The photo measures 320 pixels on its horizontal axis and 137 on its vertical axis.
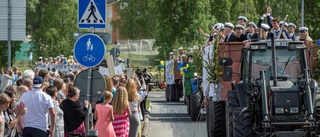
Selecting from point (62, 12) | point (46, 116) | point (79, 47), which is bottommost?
point (46, 116)

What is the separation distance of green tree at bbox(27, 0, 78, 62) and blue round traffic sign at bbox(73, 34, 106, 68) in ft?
173

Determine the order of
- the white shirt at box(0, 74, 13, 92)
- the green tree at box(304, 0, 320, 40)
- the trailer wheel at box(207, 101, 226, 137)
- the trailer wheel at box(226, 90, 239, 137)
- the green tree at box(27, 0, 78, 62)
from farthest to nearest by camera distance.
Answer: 1. the green tree at box(27, 0, 78, 62)
2. the green tree at box(304, 0, 320, 40)
3. the white shirt at box(0, 74, 13, 92)
4. the trailer wheel at box(207, 101, 226, 137)
5. the trailer wheel at box(226, 90, 239, 137)

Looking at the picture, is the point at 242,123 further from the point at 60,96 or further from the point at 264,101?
the point at 60,96

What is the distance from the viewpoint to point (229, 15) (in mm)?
72250

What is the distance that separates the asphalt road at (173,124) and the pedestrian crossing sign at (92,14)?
25.3ft

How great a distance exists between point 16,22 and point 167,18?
41480mm

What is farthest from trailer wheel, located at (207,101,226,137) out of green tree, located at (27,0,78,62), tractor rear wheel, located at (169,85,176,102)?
green tree, located at (27,0,78,62)

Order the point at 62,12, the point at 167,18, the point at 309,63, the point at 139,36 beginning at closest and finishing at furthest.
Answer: the point at 309,63 → the point at 167,18 → the point at 62,12 → the point at 139,36

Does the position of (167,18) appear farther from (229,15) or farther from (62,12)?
(62,12)

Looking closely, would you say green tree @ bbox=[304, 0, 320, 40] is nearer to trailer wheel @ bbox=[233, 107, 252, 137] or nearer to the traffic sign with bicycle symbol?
trailer wheel @ bbox=[233, 107, 252, 137]

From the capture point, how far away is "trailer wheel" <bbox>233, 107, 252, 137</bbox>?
16688mm

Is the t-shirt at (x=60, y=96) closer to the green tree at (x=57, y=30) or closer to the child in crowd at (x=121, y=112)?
the child in crowd at (x=121, y=112)

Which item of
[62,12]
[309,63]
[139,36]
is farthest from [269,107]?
[139,36]

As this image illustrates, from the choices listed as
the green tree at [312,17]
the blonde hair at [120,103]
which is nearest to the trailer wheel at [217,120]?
the blonde hair at [120,103]
